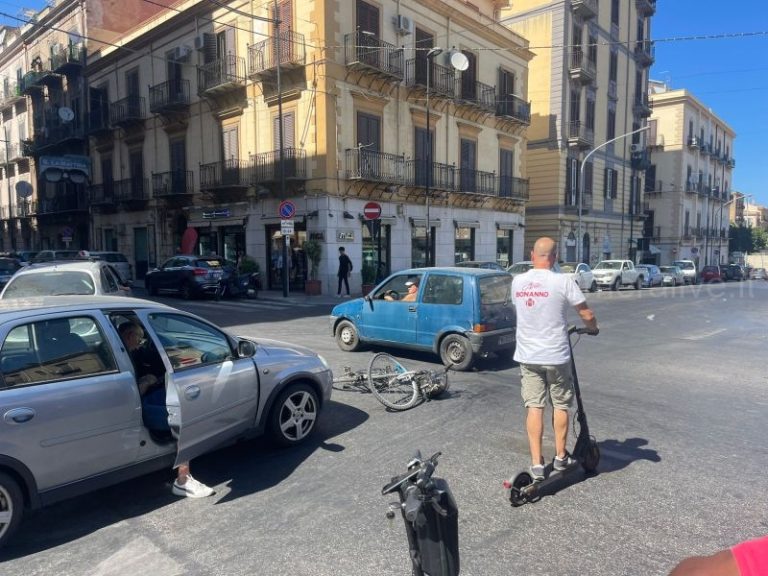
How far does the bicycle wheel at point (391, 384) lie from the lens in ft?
20.0

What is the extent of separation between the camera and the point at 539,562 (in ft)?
10.3

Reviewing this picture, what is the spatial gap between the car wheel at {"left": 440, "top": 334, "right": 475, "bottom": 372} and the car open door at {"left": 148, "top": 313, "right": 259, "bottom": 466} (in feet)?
12.7

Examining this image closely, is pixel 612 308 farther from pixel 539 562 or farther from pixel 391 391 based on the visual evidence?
pixel 539 562

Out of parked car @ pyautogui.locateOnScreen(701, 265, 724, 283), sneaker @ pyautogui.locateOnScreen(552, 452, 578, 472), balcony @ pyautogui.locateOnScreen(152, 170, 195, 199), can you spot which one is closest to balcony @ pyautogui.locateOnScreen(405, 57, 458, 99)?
balcony @ pyautogui.locateOnScreen(152, 170, 195, 199)

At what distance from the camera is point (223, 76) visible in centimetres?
2217

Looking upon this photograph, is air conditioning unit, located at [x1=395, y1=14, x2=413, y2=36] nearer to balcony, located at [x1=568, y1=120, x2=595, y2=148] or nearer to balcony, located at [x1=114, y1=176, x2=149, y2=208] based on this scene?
balcony, located at [x1=568, y1=120, x2=595, y2=148]

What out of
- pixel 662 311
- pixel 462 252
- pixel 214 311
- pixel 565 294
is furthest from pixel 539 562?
pixel 462 252

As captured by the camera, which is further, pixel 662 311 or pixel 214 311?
pixel 662 311

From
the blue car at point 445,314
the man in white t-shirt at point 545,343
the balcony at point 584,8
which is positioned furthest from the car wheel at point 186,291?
the balcony at point 584,8

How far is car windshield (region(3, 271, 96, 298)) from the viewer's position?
7797 millimetres

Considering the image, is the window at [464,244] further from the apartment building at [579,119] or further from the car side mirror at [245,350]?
the car side mirror at [245,350]

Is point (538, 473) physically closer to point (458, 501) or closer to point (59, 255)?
point (458, 501)

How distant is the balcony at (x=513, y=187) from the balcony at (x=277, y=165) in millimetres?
11917

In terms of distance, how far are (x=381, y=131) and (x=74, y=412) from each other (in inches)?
776
